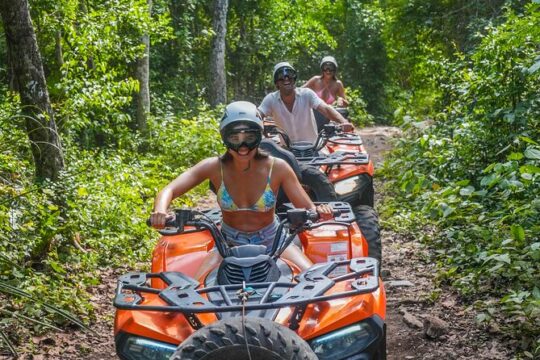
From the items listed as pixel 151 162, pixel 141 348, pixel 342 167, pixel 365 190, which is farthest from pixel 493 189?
pixel 151 162

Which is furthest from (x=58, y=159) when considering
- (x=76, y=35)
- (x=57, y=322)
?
(x=76, y=35)

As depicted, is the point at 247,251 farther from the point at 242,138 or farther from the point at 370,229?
the point at 370,229

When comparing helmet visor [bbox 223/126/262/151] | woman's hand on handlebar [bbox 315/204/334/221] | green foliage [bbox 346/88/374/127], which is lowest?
green foliage [bbox 346/88/374/127]

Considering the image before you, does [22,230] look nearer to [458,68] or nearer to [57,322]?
[57,322]

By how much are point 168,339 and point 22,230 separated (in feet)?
9.77

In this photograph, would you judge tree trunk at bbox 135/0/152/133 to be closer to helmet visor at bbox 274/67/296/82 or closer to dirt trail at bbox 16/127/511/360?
helmet visor at bbox 274/67/296/82

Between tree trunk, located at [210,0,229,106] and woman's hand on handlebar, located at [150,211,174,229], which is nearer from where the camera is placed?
woman's hand on handlebar, located at [150,211,174,229]

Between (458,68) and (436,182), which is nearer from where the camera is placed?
(436,182)

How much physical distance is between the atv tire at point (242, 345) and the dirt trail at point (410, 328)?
139 centimetres

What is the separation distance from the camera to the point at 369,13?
27.8 metres

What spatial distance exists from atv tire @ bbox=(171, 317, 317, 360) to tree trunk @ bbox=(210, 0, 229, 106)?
14.4m

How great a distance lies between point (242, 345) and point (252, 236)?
1815 millimetres

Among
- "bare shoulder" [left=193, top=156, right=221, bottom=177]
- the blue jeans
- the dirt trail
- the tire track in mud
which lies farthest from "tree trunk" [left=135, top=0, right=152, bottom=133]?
the blue jeans

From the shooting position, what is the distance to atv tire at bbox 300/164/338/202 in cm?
637
